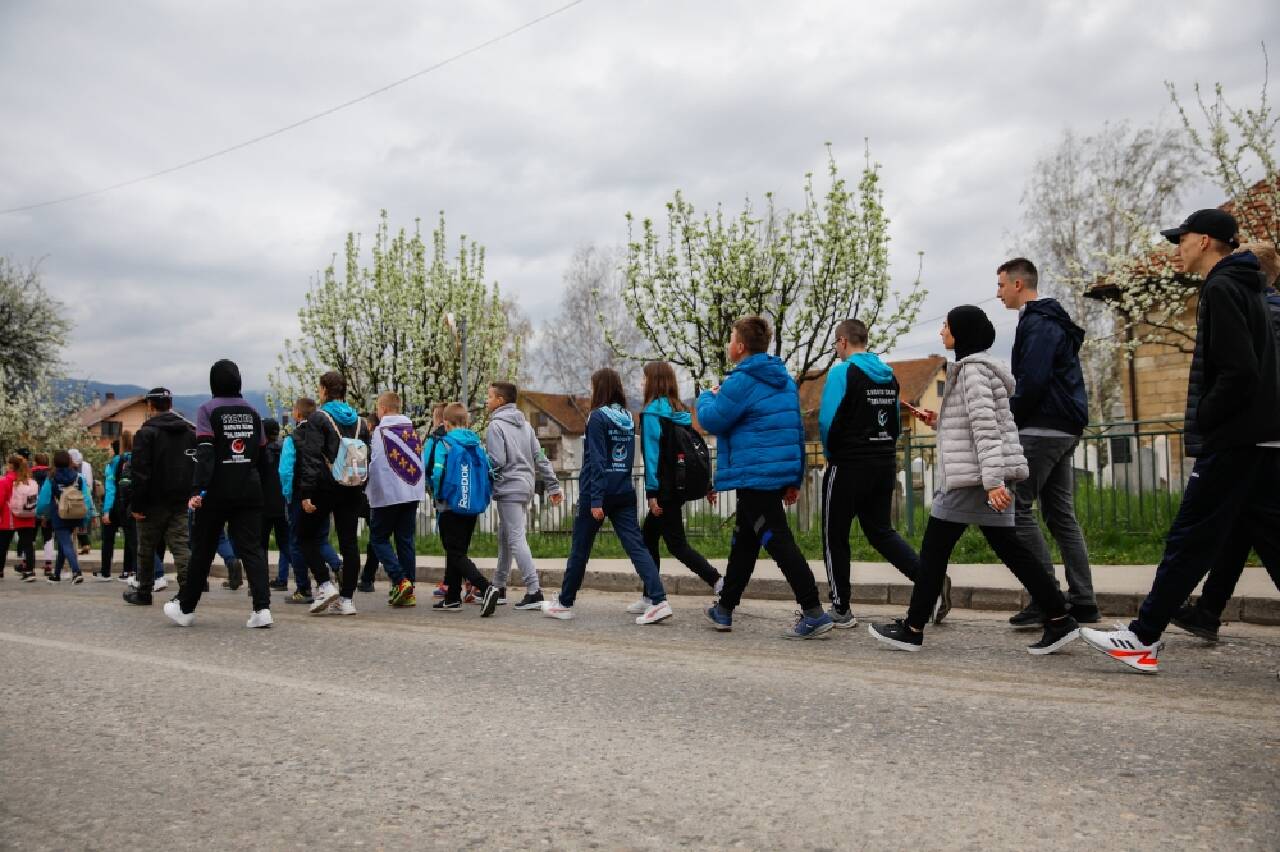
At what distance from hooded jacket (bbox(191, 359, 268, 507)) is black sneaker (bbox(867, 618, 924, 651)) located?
16.1 feet

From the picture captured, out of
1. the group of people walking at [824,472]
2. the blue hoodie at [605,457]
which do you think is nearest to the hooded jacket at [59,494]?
the group of people walking at [824,472]

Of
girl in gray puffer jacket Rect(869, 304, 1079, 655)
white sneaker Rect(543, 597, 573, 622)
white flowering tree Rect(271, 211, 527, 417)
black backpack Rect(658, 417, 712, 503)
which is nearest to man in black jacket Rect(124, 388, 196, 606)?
Result: white sneaker Rect(543, 597, 573, 622)

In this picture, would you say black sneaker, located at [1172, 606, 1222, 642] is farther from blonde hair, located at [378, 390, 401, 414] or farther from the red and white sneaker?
blonde hair, located at [378, 390, 401, 414]

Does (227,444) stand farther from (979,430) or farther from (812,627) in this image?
(979,430)

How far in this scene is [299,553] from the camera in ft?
34.0

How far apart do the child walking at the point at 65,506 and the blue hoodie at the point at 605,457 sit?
30.6 feet

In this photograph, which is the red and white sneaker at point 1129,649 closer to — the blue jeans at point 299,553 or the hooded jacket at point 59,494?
the blue jeans at point 299,553

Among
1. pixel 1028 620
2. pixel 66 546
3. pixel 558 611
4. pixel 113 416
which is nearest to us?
pixel 1028 620

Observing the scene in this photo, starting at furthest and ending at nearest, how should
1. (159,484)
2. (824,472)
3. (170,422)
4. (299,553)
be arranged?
(299,553) → (159,484) → (170,422) → (824,472)

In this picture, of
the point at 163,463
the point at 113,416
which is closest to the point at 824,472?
the point at 163,463

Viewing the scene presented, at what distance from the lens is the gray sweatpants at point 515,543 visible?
8.74 m

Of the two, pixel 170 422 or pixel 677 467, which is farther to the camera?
pixel 170 422

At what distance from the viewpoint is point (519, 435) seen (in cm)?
900

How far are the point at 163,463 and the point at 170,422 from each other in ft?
1.53
